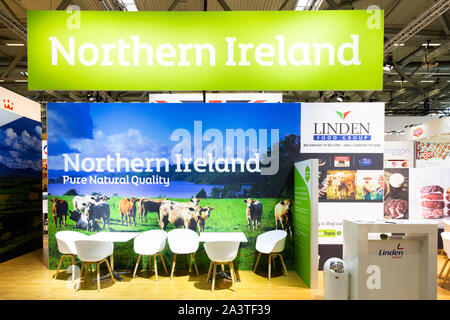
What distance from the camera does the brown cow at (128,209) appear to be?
489 centimetres

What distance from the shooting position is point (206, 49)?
262 cm

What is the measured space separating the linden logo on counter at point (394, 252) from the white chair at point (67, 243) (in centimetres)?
443

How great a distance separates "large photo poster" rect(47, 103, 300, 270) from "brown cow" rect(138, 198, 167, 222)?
17mm

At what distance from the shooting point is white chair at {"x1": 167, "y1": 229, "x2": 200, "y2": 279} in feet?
14.6

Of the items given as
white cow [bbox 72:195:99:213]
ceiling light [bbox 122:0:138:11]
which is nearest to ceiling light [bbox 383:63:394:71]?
ceiling light [bbox 122:0:138:11]

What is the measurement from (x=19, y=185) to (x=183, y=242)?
13.4 ft

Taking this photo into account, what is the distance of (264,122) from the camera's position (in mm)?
4926

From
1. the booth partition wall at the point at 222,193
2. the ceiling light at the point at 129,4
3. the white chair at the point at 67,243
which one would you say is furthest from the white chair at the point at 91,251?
the ceiling light at the point at 129,4

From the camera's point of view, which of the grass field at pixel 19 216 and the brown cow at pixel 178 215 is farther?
the grass field at pixel 19 216

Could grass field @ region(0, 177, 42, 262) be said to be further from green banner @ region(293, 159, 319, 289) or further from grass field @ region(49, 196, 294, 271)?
green banner @ region(293, 159, 319, 289)

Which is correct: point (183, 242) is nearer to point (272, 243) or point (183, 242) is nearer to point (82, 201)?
point (272, 243)

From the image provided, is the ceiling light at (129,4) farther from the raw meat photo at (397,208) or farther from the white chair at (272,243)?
the raw meat photo at (397,208)
